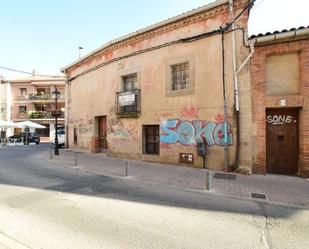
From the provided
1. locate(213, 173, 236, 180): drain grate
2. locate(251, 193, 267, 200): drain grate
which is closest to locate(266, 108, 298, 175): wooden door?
locate(213, 173, 236, 180): drain grate

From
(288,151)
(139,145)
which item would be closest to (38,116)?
(139,145)

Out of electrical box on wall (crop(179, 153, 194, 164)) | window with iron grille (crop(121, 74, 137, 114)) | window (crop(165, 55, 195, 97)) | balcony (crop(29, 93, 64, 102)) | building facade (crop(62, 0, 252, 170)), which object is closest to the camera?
building facade (crop(62, 0, 252, 170))

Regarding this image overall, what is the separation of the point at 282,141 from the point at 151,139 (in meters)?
6.05

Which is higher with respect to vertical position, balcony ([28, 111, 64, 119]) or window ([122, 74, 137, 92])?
window ([122, 74, 137, 92])

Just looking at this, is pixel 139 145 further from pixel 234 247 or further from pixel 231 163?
pixel 234 247

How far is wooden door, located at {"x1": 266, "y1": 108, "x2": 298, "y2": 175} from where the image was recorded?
9.72 meters

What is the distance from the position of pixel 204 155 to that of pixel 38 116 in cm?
3475

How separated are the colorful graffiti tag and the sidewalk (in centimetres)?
123

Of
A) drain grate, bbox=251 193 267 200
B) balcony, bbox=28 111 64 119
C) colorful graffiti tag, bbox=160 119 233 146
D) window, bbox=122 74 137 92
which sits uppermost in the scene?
window, bbox=122 74 137 92

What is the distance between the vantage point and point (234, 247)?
4.07 meters

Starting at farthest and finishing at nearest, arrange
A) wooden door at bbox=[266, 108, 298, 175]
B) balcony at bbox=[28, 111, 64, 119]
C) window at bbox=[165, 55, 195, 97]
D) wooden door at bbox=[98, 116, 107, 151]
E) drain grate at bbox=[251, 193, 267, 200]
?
balcony at bbox=[28, 111, 64, 119], wooden door at bbox=[98, 116, 107, 151], window at bbox=[165, 55, 195, 97], wooden door at bbox=[266, 108, 298, 175], drain grate at bbox=[251, 193, 267, 200]

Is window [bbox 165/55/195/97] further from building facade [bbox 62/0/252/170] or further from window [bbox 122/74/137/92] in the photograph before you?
window [bbox 122/74/137/92]

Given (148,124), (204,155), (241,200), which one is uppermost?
(148,124)

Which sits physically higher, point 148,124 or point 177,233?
point 148,124
